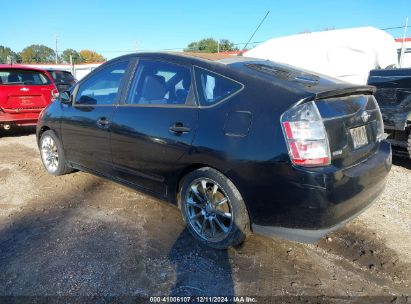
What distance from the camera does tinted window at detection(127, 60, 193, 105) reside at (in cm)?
320

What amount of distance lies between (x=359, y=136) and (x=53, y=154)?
4.05 m

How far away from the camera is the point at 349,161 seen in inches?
105

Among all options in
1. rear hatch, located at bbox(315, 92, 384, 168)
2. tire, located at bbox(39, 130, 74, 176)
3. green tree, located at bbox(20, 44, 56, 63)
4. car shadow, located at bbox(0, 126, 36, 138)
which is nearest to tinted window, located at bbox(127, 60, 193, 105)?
rear hatch, located at bbox(315, 92, 384, 168)

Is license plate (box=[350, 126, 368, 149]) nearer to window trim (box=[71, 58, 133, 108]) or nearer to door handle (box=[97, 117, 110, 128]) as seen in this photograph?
window trim (box=[71, 58, 133, 108])

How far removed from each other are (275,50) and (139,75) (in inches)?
354

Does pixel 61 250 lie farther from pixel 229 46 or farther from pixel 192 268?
pixel 229 46

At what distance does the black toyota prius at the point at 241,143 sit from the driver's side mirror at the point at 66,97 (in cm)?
73

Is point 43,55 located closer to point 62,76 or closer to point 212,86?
point 62,76

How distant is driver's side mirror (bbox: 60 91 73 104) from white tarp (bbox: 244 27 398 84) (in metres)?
7.92

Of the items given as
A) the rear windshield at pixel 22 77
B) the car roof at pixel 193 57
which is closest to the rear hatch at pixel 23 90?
the rear windshield at pixel 22 77

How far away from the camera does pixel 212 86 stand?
3008 mm

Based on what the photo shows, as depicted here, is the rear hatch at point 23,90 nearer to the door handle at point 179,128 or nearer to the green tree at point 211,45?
the door handle at point 179,128

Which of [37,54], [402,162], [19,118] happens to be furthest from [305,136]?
[37,54]

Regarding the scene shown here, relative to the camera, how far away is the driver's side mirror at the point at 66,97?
4447 mm
